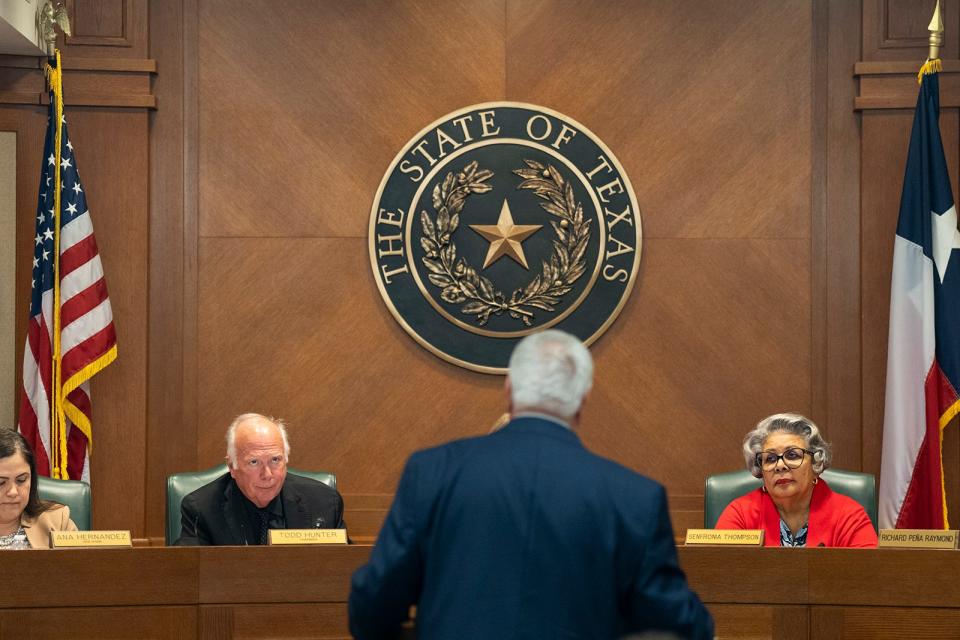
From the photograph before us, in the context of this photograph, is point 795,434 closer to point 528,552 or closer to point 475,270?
point 475,270

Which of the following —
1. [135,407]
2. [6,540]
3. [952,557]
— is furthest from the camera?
[135,407]

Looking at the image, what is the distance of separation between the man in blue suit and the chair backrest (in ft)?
7.73

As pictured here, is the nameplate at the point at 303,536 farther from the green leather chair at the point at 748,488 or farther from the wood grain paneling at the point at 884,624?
the green leather chair at the point at 748,488

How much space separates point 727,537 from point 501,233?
2.32m

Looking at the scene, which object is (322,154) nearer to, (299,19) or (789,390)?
(299,19)

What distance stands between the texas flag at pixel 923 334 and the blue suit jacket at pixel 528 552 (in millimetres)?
3228

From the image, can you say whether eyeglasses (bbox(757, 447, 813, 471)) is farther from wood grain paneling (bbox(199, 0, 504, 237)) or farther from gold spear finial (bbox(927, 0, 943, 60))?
wood grain paneling (bbox(199, 0, 504, 237))

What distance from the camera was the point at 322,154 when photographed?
561 centimetres

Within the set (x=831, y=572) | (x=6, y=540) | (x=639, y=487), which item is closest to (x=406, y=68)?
(x=6, y=540)

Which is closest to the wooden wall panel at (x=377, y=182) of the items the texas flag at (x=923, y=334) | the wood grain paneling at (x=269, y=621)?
the texas flag at (x=923, y=334)

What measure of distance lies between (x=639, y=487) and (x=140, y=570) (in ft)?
5.39

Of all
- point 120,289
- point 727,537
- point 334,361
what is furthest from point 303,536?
point 120,289

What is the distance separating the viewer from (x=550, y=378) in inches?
96.0

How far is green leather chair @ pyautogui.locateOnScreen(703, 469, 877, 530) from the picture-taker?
4520 mm
